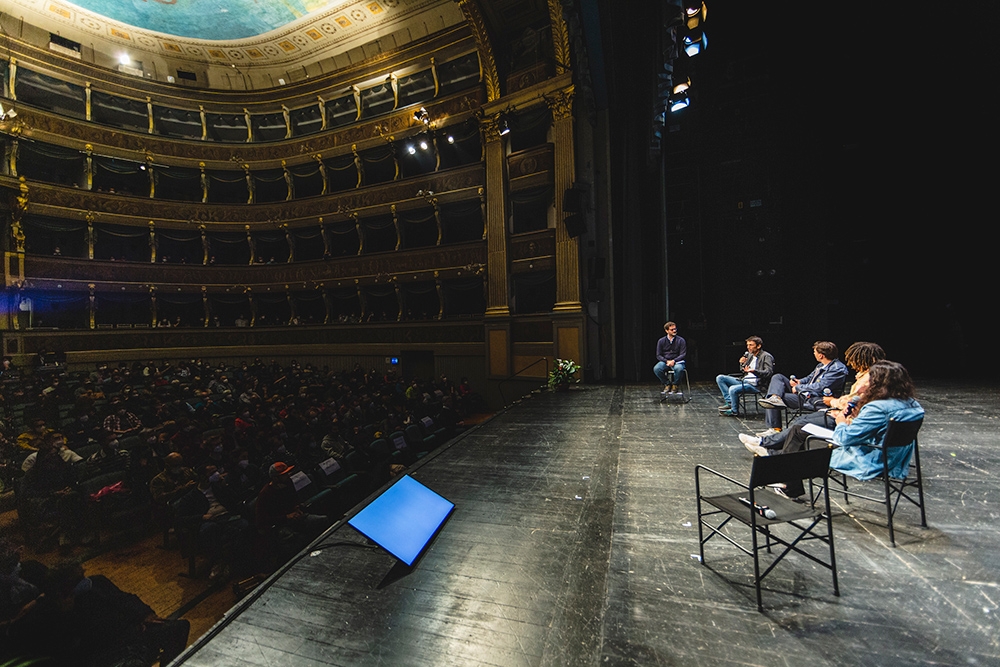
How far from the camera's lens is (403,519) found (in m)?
3.01

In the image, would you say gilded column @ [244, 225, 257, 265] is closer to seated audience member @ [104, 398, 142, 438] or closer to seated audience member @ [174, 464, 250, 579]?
seated audience member @ [104, 398, 142, 438]

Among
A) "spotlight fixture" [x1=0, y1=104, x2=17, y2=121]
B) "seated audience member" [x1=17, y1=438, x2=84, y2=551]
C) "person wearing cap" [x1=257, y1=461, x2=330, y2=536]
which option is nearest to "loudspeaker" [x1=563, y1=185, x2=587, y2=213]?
"person wearing cap" [x1=257, y1=461, x2=330, y2=536]

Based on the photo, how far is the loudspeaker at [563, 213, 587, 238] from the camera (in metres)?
11.3

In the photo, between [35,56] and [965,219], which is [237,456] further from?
[35,56]

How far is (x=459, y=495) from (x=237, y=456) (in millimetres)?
4002

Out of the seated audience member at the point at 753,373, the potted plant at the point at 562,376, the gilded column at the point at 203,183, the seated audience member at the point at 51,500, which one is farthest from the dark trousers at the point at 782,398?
the gilded column at the point at 203,183

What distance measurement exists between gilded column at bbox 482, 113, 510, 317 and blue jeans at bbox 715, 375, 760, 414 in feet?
23.4

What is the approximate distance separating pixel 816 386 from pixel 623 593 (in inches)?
152

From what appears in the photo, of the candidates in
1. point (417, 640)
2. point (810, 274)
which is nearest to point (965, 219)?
point (810, 274)

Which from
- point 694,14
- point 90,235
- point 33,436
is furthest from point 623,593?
point 90,235

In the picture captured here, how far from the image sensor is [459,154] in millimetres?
13969

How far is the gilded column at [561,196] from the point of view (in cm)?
1161

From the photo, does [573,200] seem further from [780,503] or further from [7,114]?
[7,114]

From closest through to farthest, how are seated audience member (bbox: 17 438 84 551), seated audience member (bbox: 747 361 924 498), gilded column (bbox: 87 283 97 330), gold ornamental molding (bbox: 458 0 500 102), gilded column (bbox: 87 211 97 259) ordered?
seated audience member (bbox: 747 361 924 498) < seated audience member (bbox: 17 438 84 551) < gold ornamental molding (bbox: 458 0 500 102) < gilded column (bbox: 87 283 97 330) < gilded column (bbox: 87 211 97 259)
